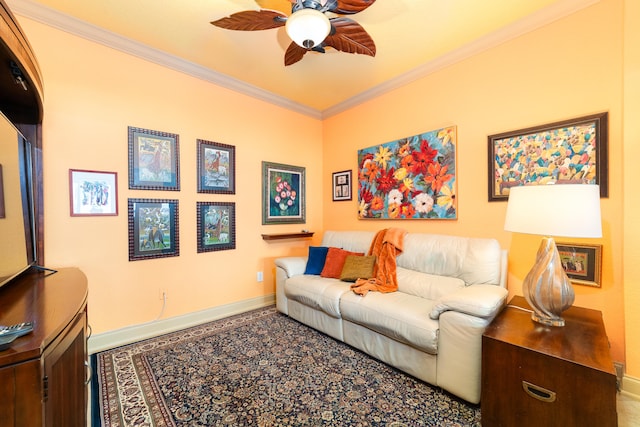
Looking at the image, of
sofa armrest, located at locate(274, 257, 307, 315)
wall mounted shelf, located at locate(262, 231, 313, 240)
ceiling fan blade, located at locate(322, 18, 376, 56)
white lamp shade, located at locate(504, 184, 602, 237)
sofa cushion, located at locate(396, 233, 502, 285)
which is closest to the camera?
white lamp shade, located at locate(504, 184, 602, 237)

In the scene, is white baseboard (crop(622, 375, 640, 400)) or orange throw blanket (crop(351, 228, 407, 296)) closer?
white baseboard (crop(622, 375, 640, 400))

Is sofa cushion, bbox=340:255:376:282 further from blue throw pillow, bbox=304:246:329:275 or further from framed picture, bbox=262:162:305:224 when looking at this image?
framed picture, bbox=262:162:305:224

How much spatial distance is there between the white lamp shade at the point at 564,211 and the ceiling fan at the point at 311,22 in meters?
1.47

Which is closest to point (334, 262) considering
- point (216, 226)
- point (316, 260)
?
point (316, 260)

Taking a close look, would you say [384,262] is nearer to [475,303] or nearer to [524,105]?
[475,303]

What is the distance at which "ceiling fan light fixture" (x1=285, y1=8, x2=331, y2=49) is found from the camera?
4.91 ft

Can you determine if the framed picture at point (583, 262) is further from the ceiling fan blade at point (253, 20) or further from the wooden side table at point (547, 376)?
the ceiling fan blade at point (253, 20)

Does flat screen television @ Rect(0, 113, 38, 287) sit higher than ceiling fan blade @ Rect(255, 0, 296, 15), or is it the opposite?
ceiling fan blade @ Rect(255, 0, 296, 15)

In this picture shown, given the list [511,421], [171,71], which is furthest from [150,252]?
[511,421]

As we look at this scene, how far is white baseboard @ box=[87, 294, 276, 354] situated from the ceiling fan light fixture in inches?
106

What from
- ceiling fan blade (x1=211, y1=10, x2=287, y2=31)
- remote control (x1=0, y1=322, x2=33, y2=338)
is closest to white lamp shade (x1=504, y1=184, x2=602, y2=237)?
ceiling fan blade (x1=211, y1=10, x2=287, y2=31)

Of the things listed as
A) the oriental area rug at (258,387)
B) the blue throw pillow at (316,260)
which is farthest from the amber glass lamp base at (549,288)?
the blue throw pillow at (316,260)

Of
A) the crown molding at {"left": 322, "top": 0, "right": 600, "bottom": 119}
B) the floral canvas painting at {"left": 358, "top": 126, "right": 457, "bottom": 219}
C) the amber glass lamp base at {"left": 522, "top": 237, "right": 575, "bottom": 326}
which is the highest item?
the crown molding at {"left": 322, "top": 0, "right": 600, "bottom": 119}

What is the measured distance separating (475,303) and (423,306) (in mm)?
454
